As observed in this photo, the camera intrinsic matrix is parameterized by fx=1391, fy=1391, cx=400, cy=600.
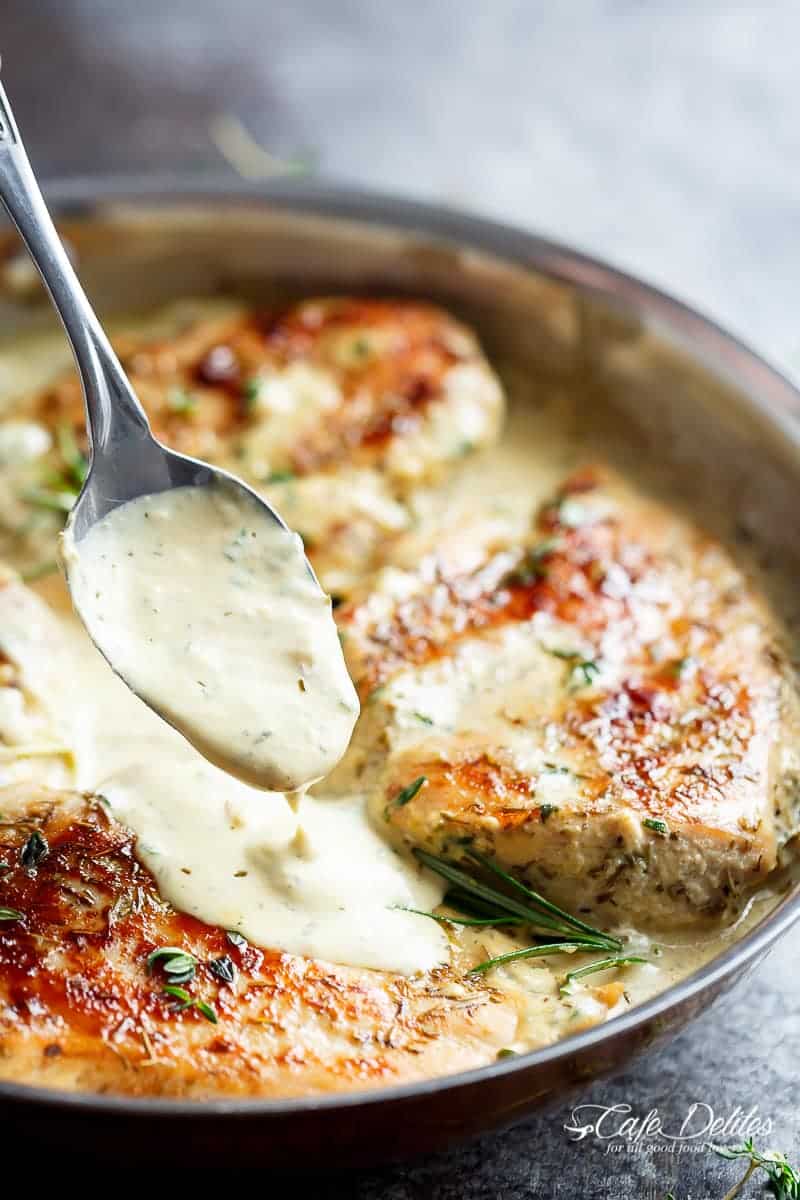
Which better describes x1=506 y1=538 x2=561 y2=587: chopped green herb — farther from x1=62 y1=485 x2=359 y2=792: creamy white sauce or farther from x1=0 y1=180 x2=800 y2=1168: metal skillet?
x1=62 y1=485 x2=359 y2=792: creamy white sauce

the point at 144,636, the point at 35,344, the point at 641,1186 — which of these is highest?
the point at 144,636

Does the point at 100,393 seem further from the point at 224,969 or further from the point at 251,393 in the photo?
the point at 224,969

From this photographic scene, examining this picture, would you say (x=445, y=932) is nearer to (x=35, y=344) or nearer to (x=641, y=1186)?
(x=641, y=1186)

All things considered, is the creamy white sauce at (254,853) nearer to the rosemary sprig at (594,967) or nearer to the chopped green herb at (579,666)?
the rosemary sprig at (594,967)

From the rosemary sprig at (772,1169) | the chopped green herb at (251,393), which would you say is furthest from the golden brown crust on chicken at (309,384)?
the rosemary sprig at (772,1169)

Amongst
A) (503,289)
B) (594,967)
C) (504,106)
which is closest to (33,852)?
(594,967)

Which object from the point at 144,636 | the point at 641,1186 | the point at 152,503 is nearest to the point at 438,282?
the point at 152,503
